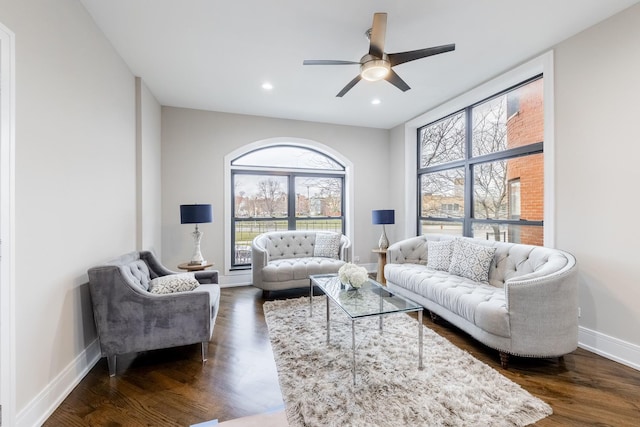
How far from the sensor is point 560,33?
2.59 metres

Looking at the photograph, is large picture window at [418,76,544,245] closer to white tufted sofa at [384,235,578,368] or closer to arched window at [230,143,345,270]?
white tufted sofa at [384,235,578,368]

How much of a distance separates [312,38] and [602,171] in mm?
2884

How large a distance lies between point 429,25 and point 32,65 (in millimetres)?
2918

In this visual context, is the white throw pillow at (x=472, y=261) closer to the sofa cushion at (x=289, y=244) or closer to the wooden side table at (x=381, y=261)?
the wooden side table at (x=381, y=261)

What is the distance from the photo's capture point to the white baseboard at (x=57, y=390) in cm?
161

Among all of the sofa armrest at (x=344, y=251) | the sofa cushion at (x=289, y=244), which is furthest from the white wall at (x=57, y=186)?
the sofa armrest at (x=344, y=251)

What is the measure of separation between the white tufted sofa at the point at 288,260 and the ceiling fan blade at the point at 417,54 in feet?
9.00

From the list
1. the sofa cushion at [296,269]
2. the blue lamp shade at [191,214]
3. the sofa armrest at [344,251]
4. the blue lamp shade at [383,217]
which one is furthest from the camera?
the blue lamp shade at [383,217]

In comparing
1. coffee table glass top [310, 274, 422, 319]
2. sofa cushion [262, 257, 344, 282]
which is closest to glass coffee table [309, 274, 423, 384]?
coffee table glass top [310, 274, 422, 319]

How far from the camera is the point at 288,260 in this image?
14.5 ft

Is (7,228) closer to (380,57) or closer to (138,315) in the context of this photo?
(138,315)

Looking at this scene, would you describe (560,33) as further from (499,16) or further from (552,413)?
(552,413)

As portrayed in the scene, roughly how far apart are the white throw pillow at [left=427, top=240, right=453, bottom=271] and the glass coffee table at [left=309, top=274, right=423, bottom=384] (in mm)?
1170

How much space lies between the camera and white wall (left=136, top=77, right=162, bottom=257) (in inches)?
133
